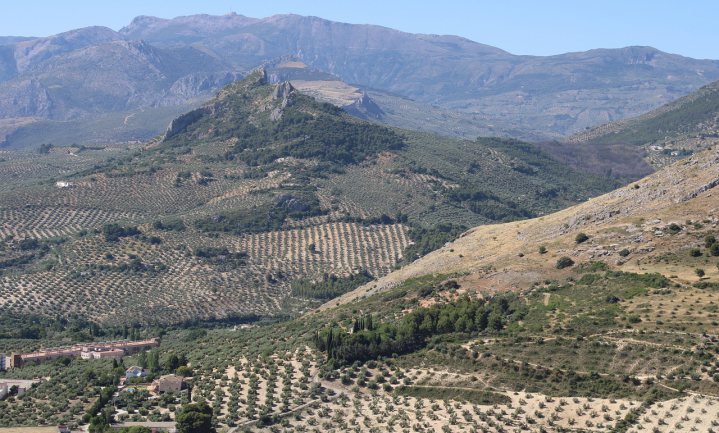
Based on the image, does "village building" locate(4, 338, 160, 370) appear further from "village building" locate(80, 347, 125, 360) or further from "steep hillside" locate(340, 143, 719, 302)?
"steep hillside" locate(340, 143, 719, 302)

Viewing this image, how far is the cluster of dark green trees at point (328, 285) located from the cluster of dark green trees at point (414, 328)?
63766mm

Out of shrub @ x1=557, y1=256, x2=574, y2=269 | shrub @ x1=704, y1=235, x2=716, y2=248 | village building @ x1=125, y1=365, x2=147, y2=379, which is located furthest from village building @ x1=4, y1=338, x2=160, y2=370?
shrub @ x1=704, y1=235, x2=716, y2=248

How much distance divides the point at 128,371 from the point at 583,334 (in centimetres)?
3663

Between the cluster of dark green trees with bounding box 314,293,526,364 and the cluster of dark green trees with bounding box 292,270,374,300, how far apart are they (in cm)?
6377

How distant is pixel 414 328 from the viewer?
9069 centimetres

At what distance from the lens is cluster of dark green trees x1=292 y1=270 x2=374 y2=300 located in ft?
528

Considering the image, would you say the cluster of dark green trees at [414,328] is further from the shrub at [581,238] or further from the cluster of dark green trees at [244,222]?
the cluster of dark green trees at [244,222]

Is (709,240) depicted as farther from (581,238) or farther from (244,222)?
(244,222)

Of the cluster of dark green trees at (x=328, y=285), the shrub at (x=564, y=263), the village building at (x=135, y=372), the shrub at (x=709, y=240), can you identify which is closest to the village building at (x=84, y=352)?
the village building at (x=135, y=372)

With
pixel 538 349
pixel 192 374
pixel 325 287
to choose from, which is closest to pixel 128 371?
pixel 192 374

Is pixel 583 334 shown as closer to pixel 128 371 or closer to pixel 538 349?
pixel 538 349

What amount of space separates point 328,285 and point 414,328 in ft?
245

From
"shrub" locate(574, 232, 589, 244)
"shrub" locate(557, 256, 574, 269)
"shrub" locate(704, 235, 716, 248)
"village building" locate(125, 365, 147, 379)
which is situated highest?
"shrub" locate(704, 235, 716, 248)

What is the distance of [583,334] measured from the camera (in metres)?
84.8
